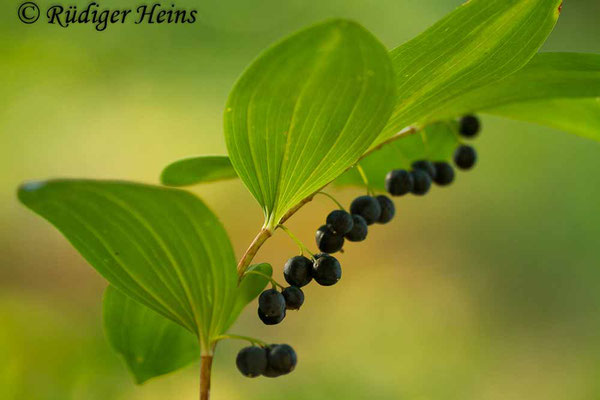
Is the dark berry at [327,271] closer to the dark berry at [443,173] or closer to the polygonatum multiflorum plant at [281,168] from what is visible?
the polygonatum multiflorum plant at [281,168]

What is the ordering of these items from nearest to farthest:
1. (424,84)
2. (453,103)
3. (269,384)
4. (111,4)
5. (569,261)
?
(424,84), (453,103), (269,384), (569,261), (111,4)

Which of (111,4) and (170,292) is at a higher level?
(111,4)

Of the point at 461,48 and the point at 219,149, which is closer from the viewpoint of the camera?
the point at 461,48

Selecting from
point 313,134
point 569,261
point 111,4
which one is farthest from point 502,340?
point 111,4

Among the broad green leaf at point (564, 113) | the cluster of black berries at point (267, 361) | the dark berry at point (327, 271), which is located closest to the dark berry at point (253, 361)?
the cluster of black berries at point (267, 361)

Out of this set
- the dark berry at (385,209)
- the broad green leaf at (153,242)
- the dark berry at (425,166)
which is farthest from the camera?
Answer: the dark berry at (425,166)

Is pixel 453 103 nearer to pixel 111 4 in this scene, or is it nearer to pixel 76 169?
pixel 76 169

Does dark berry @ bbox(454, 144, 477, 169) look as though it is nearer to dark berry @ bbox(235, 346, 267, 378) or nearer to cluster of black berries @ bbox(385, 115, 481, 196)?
cluster of black berries @ bbox(385, 115, 481, 196)
